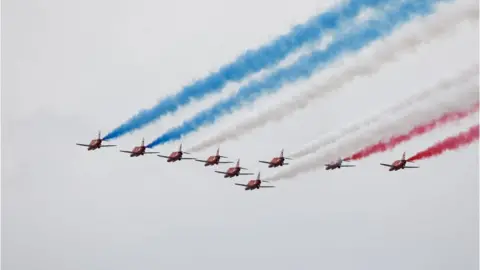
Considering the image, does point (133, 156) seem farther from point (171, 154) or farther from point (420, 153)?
point (420, 153)

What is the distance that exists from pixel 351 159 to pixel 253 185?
10.7 m

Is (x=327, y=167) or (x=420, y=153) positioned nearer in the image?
(x=420, y=153)

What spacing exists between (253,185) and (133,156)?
6.73 m

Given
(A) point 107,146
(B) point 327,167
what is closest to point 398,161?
A: (B) point 327,167

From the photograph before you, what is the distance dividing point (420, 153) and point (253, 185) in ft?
45.9

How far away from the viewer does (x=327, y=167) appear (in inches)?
3041

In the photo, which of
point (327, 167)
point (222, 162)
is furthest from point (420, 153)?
point (222, 162)

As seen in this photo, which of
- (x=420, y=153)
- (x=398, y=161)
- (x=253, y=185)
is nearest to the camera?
(x=420, y=153)

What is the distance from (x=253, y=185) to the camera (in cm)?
7950

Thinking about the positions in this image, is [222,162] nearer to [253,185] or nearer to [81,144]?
[253,185]

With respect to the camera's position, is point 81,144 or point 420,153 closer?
point 420,153

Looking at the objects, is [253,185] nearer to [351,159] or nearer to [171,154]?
[171,154]

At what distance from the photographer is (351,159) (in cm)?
6988

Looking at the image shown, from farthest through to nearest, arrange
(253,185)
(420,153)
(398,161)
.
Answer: (253,185), (398,161), (420,153)
